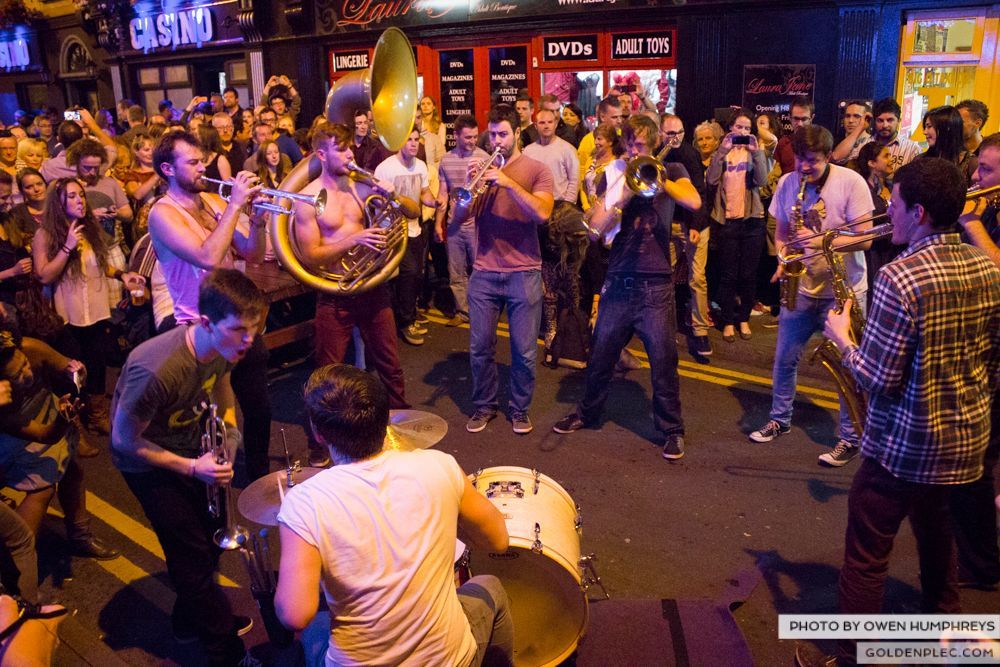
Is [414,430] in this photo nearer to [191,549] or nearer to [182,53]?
A: [191,549]

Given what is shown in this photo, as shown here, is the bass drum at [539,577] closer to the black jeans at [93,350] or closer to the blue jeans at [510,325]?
the blue jeans at [510,325]

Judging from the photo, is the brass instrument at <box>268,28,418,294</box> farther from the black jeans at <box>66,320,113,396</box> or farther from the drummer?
the drummer

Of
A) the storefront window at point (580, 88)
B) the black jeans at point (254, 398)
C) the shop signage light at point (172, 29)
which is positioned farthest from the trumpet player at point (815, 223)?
the shop signage light at point (172, 29)

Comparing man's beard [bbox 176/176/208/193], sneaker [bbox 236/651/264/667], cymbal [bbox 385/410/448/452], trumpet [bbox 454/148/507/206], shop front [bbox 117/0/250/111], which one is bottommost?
sneaker [bbox 236/651/264/667]

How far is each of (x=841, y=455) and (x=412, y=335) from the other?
4.38m

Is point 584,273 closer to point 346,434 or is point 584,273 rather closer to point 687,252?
point 687,252

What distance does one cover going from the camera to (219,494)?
384 cm

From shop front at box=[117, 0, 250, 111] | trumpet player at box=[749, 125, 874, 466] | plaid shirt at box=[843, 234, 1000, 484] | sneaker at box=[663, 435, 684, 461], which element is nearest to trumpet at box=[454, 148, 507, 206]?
trumpet player at box=[749, 125, 874, 466]

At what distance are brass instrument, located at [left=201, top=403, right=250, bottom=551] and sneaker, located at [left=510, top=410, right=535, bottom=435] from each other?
2.80 metres

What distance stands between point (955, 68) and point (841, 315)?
7886 mm

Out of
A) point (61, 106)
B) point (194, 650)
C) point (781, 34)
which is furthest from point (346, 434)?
point (61, 106)

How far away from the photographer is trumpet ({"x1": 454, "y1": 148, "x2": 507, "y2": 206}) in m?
5.72

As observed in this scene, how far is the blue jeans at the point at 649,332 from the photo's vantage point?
224 inches

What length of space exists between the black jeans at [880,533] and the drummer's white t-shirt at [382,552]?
184cm
